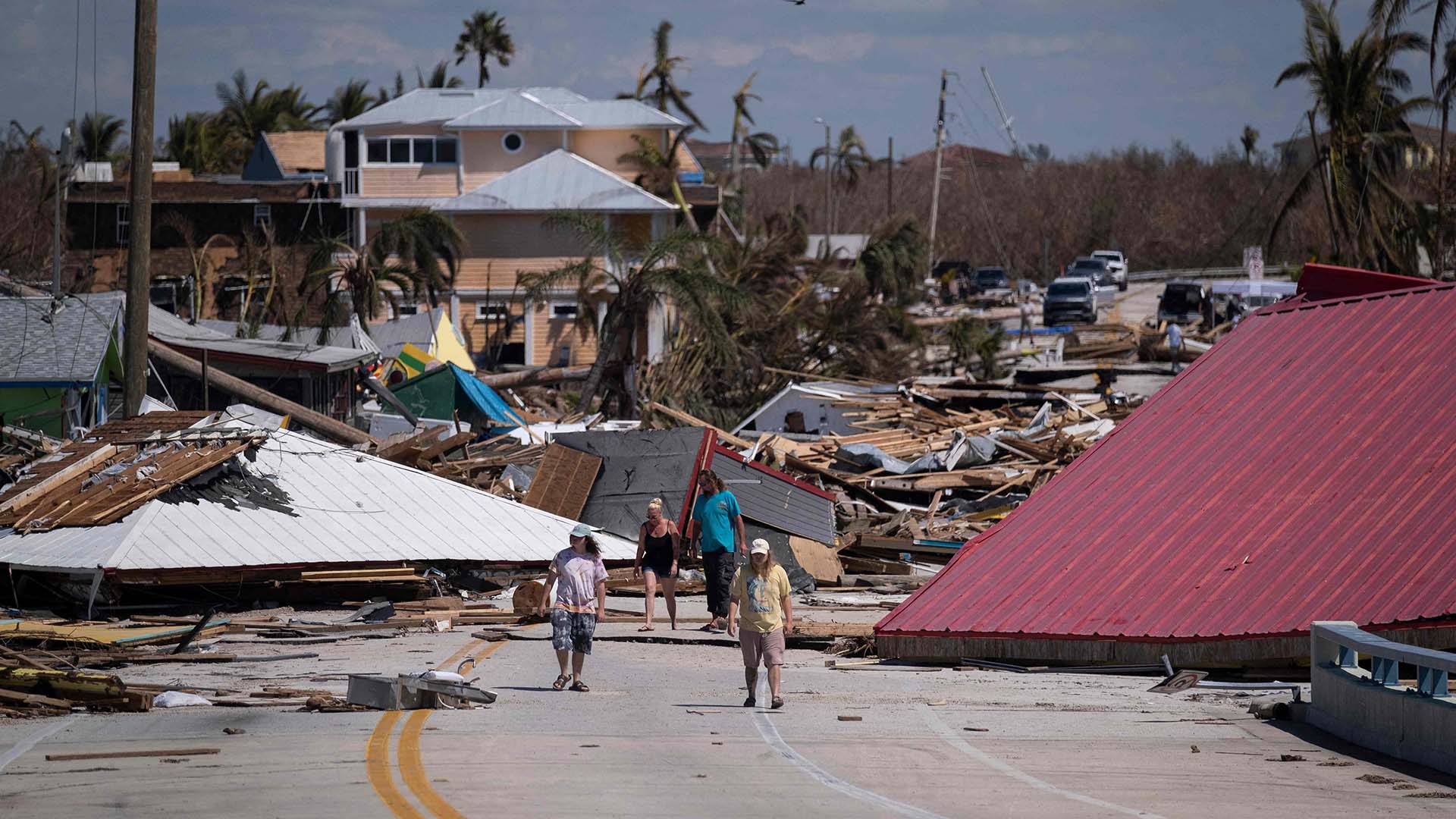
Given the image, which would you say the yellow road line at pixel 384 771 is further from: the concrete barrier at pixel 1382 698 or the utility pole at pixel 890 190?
the utility pole at pixel 890 190

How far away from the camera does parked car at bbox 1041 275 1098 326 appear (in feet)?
203

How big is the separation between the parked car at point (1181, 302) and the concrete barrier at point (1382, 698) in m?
49.5

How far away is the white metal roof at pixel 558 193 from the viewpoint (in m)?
52.0

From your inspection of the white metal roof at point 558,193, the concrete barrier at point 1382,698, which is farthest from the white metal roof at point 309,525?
the white metal roof at point 558,193

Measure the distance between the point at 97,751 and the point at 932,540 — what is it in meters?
15.7

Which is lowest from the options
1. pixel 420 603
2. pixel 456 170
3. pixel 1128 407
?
pixel 420 603

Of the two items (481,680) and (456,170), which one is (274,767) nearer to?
(481,680)

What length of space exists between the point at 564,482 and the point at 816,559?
3.86 metres

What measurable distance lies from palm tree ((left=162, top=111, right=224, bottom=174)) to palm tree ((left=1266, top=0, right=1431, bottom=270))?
53.9 metres

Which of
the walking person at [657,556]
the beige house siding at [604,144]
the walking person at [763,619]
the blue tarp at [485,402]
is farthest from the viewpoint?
the beige house siding at [604,144]

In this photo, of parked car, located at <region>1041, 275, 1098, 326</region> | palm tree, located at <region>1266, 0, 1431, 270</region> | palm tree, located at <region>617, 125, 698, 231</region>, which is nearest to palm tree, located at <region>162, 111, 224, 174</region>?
palm tree, located at <region>617, 125, 698, 231</region>

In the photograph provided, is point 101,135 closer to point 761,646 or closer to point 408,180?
point 408,180

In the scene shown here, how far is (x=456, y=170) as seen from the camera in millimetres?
57000

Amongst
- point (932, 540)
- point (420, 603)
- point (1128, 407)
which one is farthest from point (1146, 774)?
point (1128, 407)
